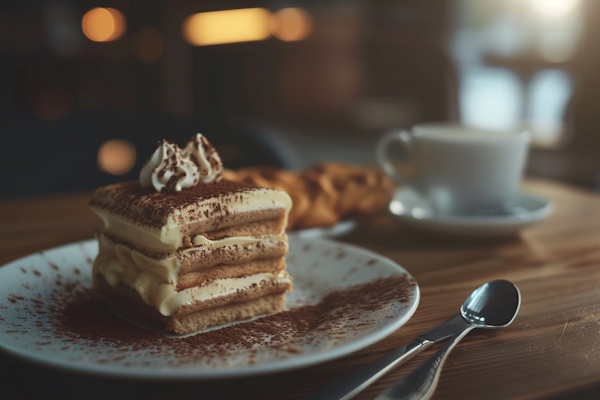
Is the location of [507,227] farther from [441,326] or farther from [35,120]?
[35,120]

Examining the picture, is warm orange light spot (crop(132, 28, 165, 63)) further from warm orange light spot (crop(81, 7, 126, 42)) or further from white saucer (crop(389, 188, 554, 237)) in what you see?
white saucer (crop(389, 188, 554, 237))

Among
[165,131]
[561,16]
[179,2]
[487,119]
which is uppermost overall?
[179,2]

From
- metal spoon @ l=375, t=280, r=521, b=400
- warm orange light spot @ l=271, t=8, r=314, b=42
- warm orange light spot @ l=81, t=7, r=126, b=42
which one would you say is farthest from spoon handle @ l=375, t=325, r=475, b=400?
warm orange light spot @ l=271, t=8, r=314, b=42

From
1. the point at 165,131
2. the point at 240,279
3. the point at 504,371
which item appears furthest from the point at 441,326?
the point at 165,131

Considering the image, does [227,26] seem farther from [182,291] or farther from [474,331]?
[474,331]

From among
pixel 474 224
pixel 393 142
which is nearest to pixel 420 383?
pixel 474 224

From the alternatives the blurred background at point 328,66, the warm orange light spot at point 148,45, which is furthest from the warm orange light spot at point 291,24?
the warm orange light spot at point 148,45
